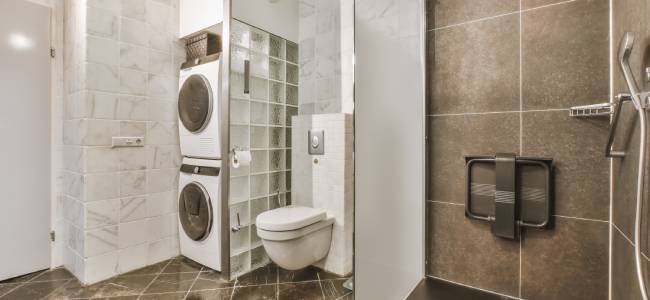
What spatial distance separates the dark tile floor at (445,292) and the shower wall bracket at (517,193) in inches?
14.3

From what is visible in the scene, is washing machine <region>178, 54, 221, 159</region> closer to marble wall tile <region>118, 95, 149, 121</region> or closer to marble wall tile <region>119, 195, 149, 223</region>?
marble wall tile <region>118, 95, 149, 121</region>

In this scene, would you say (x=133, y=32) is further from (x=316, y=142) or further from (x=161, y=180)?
(x=316, y=142)

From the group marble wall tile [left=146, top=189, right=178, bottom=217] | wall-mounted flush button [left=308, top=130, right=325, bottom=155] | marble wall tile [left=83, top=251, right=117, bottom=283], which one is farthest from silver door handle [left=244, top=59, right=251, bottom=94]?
marble wall tile [left=83, top=251, right=117, bottom=283]

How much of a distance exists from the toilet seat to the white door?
1838 mm

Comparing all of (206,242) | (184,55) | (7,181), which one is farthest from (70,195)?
(184,55)

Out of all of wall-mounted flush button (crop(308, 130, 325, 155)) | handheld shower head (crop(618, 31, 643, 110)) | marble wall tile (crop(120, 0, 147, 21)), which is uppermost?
marble wall tile (crop(120, 0, 147, 21))

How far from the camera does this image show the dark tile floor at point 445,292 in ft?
5.10

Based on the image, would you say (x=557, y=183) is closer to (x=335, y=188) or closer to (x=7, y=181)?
(x=335, y=188)

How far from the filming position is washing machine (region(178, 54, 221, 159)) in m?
2.17

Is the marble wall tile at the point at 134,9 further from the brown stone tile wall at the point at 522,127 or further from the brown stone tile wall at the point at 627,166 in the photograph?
the brown stone tile wall at the point at 627,166

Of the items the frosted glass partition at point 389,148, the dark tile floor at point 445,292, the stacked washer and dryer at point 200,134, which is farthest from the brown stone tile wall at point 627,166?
the stacked washer and dryer at point 200,134

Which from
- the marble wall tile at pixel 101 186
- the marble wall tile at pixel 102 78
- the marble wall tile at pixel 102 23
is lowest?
the marble wall tile at pixel 101 186

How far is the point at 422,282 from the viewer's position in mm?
1709

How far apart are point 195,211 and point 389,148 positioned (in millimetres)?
1778
